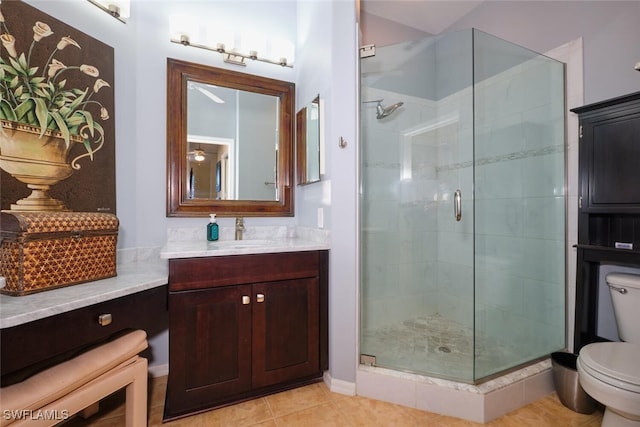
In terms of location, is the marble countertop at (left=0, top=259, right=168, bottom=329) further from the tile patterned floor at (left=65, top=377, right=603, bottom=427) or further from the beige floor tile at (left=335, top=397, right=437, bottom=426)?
the beige floor tile at (left=335, top=397, right=437, bottom=426)

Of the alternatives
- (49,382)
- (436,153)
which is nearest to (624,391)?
(436,153)

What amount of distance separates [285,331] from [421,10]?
2692 mm

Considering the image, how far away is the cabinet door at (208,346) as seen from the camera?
142cm

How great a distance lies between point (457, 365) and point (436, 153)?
4.87 feet

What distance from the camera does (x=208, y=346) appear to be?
4.84 ft

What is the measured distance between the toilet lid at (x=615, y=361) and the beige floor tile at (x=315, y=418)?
3.74 ft

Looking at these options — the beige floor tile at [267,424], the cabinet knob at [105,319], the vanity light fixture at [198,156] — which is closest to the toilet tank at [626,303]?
the beige floor tile at [267,424]

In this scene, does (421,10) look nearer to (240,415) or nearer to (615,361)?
(615,361)

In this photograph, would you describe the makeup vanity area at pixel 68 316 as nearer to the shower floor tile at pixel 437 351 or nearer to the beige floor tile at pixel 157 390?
the beige floor tile at pixel 157 390

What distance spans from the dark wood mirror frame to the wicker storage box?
650mm

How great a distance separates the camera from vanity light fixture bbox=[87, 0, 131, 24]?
1603 mm

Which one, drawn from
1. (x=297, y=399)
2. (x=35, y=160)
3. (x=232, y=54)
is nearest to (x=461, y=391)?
(x=297, y=399)

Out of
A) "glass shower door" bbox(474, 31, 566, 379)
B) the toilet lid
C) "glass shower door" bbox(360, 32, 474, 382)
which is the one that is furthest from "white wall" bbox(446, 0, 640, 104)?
the toilet lid

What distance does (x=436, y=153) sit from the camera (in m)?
2.22
